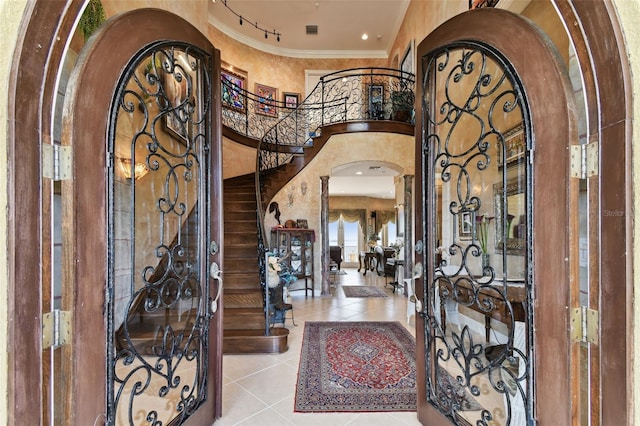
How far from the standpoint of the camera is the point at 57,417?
3.84ft

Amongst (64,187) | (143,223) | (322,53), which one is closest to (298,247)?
(143,223)

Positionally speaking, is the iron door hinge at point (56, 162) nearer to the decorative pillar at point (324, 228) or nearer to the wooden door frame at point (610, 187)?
the wooden door frame at point (610, 187)

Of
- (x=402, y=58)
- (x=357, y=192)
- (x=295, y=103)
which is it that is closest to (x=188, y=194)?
(x=402, y=58)

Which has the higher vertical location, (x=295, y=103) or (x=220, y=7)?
A: (x=220, y=7)

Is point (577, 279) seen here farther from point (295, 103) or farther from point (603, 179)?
point (295, 103)

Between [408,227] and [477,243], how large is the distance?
15.7ft

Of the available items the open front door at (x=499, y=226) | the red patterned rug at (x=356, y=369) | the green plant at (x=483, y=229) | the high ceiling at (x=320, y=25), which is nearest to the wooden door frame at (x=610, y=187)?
the open front door at (x=499, y=226)

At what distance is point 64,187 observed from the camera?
3.81ft

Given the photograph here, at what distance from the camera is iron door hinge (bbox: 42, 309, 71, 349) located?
1068 mm

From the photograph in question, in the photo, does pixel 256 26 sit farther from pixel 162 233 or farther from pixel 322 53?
pixel 162 233

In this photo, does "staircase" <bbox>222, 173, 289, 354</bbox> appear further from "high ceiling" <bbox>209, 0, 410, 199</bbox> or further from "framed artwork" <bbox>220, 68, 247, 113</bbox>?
"framed artwork" <bbox>220, 68, 247, 113</bbox>

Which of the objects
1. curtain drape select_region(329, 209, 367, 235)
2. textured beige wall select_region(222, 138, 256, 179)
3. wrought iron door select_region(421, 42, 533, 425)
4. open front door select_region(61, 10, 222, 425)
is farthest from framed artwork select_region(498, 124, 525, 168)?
curtain drape select_region(329, 209, 367, 235)

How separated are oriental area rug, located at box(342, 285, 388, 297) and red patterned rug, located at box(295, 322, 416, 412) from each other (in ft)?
7.98

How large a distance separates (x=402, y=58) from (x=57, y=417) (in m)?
8.20
